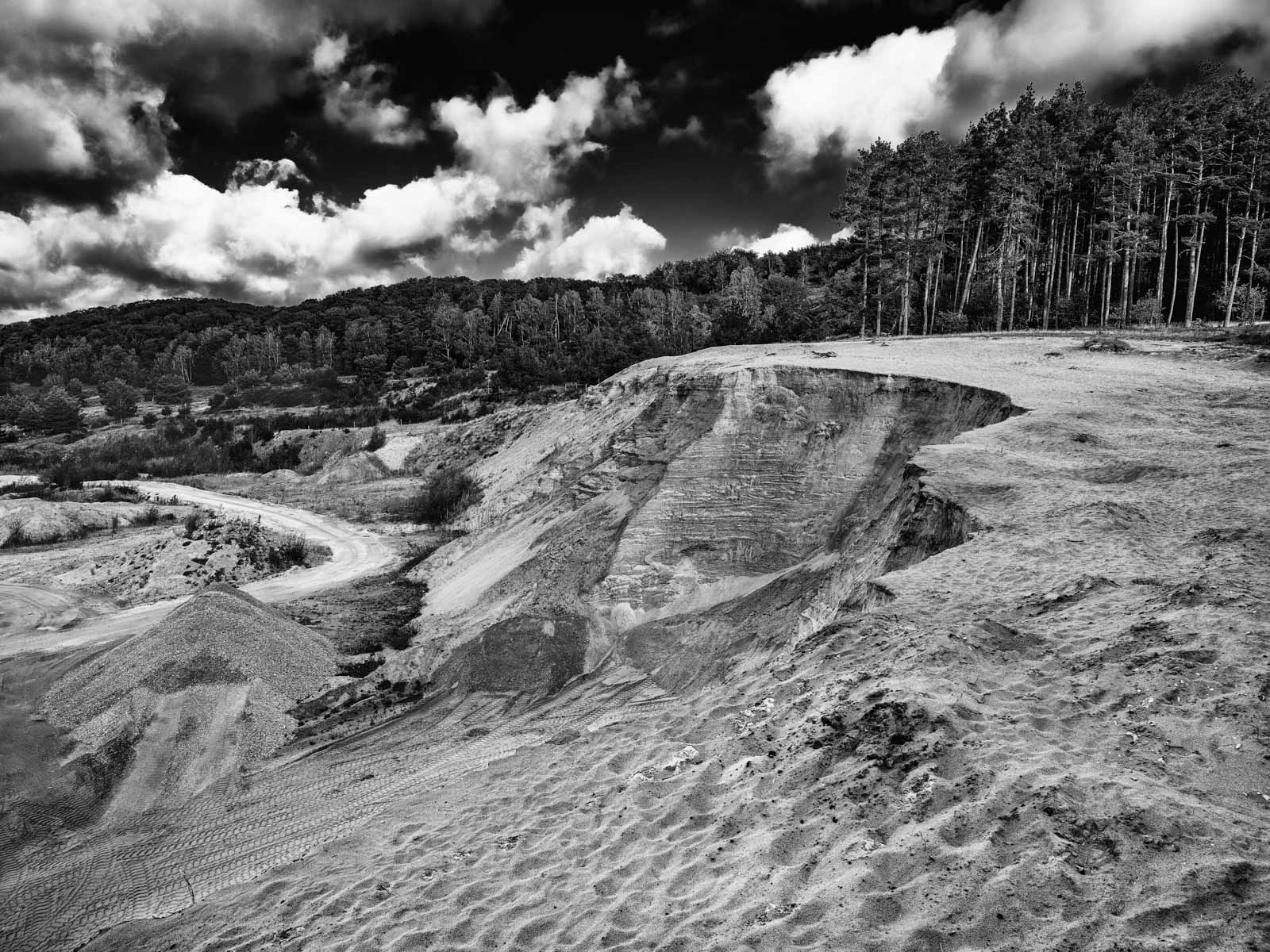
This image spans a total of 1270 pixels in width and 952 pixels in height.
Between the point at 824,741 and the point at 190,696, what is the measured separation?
12737 millimetres

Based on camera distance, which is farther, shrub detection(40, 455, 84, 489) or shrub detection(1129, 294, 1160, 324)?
shrub detection(40, 455, 84, 489)

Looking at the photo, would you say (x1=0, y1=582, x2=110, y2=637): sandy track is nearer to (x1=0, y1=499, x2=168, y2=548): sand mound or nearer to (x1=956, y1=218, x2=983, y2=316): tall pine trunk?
(x1=0, y1=499, x2=168, y2=548): sand mound

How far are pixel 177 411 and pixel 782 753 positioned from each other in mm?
90302

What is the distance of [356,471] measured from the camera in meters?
48.2

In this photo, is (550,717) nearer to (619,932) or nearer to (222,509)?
(619,932)

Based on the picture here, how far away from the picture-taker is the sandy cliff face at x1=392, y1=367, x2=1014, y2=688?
15141mm

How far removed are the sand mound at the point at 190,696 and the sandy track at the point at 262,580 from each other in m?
5.85

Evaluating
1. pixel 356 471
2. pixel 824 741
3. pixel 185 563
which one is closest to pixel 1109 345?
pixel 824 741

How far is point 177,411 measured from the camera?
76.1 metres

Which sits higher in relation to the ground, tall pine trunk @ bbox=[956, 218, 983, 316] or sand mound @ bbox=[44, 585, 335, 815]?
tall pine trunk @ bbox=[956, 218, 983, 316]

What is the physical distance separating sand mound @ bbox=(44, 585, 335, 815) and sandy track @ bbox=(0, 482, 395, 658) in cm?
585

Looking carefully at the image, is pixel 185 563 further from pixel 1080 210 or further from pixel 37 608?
pixel 1080 210

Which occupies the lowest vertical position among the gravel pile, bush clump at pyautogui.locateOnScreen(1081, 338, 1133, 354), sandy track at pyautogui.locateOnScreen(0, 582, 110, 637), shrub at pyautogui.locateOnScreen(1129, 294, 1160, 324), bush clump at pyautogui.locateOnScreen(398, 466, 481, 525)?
bush clump at pyautogui.locateOnScreen(398, 466, 481, 525)

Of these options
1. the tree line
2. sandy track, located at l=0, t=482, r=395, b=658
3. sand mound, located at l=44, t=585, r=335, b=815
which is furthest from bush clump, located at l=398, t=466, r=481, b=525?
the tree line
